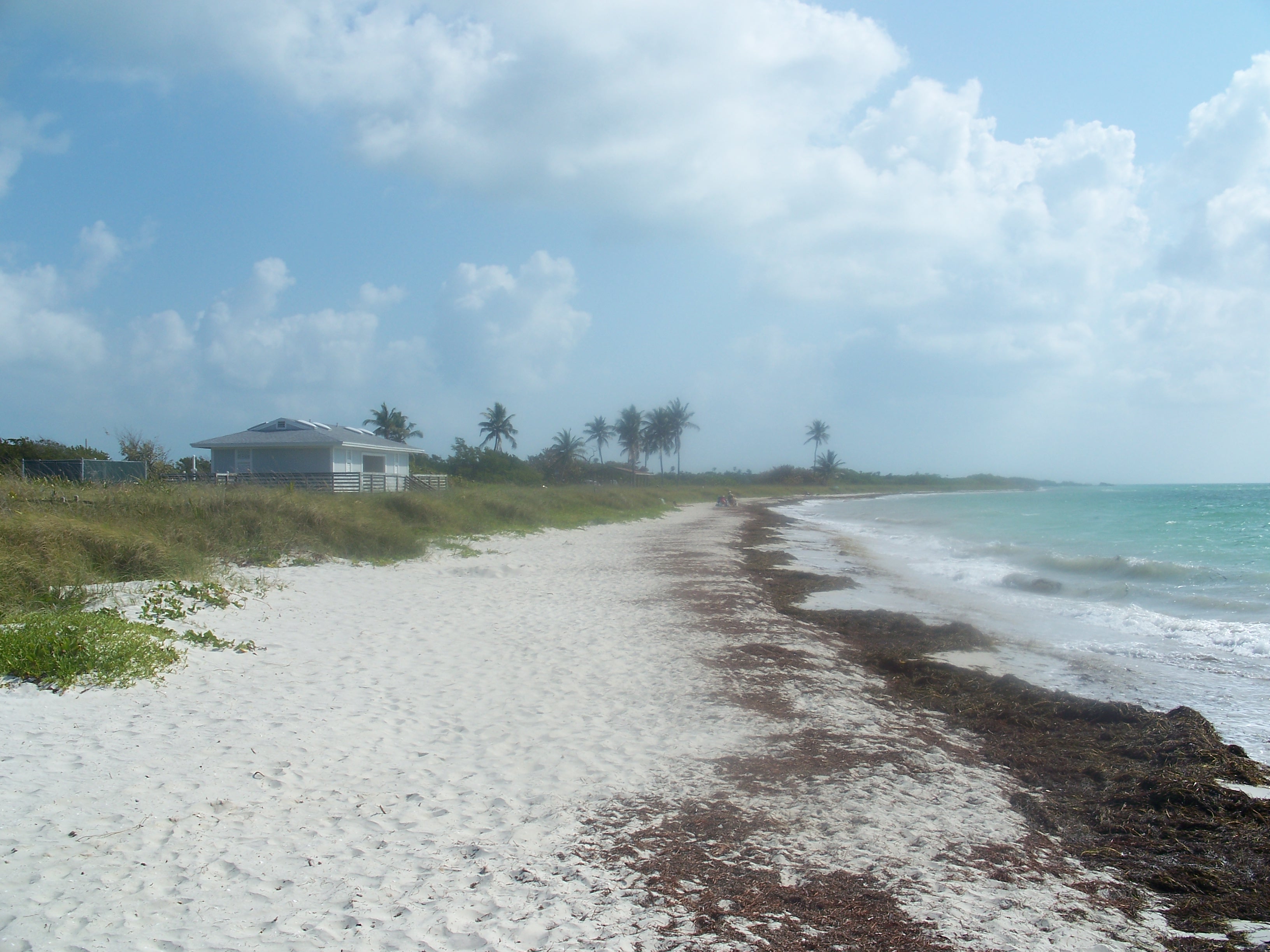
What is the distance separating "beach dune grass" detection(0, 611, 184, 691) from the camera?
5691 millimetres

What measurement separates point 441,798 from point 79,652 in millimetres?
3622

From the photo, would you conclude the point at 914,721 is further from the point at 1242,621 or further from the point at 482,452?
the point at 482,452

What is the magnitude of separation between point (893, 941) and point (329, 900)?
256cm

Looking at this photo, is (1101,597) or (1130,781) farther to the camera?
(1101,597)

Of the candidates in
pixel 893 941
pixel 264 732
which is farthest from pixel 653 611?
pixel 893 941

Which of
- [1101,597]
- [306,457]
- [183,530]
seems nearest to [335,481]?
[306,457]

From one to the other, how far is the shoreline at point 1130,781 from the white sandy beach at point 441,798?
1.02 feet

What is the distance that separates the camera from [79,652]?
5.95 m

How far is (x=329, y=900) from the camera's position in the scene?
11.0 feet

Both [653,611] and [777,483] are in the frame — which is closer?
[653,611]

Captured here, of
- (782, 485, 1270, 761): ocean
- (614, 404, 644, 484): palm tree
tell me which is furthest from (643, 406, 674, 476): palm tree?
(782, 485, 1270, 761): ocean

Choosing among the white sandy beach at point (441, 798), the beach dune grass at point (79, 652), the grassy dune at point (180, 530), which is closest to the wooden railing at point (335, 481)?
the grassy dune at point (180, 530)

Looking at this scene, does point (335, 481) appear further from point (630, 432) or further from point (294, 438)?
point (630, 432)

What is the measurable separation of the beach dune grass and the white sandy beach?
0.19 m
